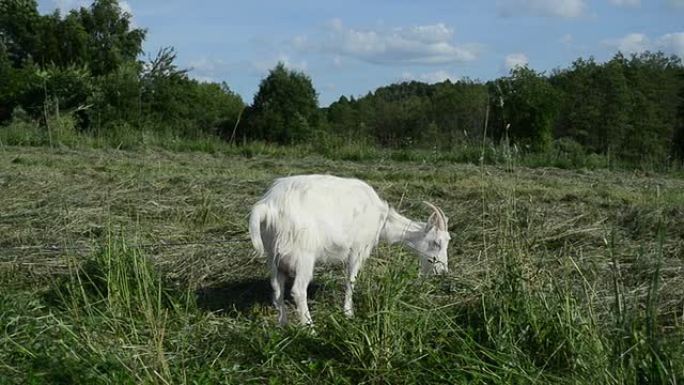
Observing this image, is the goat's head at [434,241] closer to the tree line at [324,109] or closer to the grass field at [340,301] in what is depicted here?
the grass field at [340,301]

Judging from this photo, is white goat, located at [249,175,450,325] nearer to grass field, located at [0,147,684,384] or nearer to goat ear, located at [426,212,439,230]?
goat ear, located at [426,212,439,230]

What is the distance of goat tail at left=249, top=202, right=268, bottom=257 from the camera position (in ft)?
19.5

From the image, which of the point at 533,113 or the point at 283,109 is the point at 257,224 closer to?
the point at 533,113

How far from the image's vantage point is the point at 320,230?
643 centimetres

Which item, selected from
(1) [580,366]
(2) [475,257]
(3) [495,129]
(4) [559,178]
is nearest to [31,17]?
(3) [495,129]

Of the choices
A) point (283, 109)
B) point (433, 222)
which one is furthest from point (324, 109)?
point (433, 222)

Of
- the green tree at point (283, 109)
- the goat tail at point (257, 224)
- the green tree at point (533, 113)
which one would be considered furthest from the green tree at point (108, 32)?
the goat tail at point (257, 224)

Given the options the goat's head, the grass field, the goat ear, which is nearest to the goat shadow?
the grass field

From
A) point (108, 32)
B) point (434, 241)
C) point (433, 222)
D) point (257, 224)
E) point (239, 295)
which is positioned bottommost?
point (239, 295)

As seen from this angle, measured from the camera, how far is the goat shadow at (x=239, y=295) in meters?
6.74

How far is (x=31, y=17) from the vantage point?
151 feet

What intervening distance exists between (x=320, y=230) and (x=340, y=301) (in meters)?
0.74

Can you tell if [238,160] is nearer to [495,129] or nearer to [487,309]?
[495,129]

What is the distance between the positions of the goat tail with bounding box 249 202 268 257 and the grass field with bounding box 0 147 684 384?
1.81 ft
